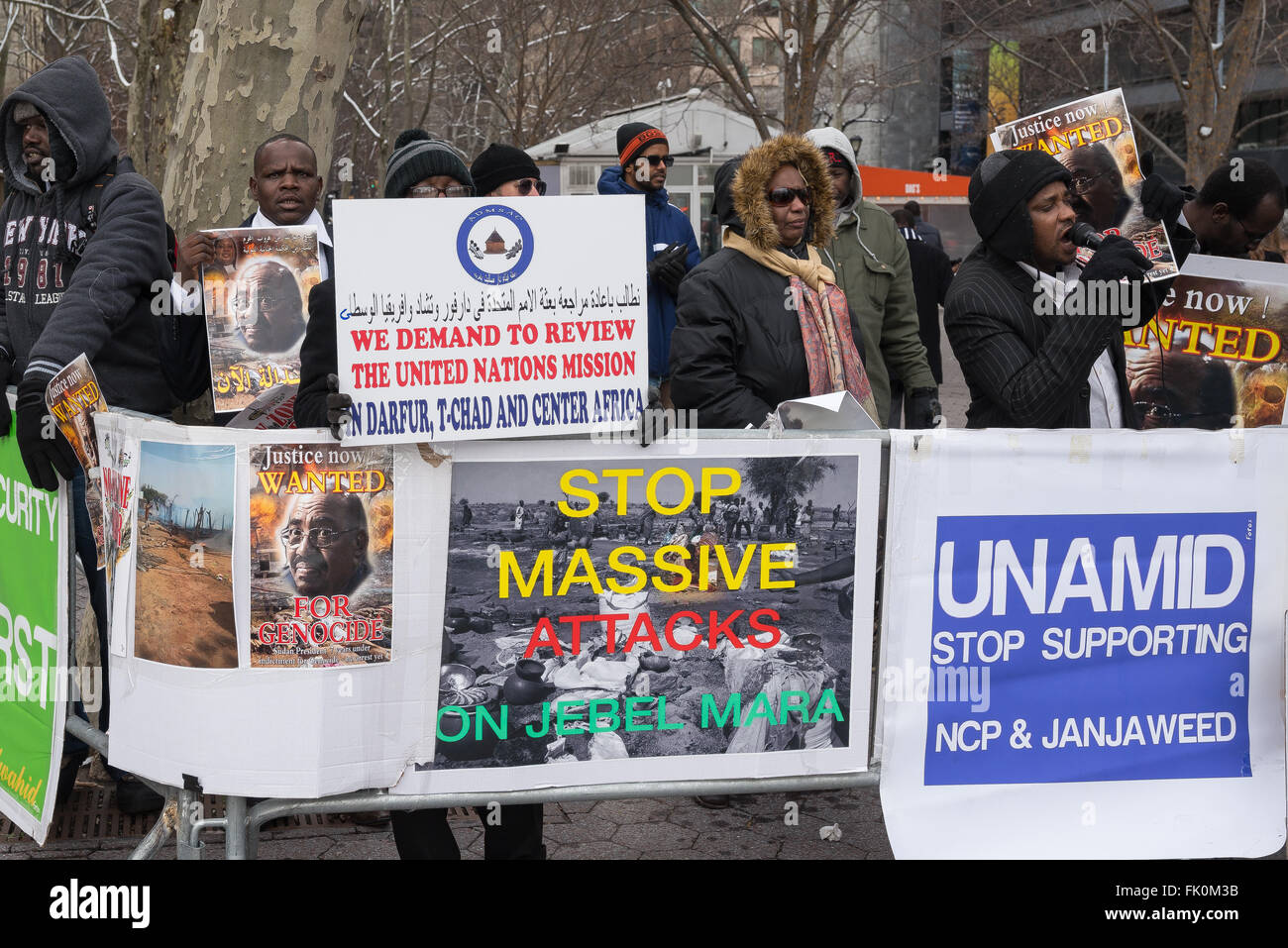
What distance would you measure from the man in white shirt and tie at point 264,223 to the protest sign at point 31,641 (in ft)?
2.30

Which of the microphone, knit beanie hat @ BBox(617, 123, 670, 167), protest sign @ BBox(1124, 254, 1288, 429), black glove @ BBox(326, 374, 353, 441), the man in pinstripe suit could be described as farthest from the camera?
knit beanie hat @ BBox(617, 123, 670, 167)

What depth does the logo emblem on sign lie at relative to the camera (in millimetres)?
3146

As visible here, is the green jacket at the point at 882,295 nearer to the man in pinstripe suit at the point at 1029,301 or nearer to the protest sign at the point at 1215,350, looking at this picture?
the protest sign at the point at 1215,350

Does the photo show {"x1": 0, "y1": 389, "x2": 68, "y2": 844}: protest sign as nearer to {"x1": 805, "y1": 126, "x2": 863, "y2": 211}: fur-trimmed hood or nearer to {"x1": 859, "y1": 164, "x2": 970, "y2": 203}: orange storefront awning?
{"x1": 805, "y1": 126, "x2": 863, "y2": 211}: fur-trimmed hood

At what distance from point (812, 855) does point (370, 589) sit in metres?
1.95

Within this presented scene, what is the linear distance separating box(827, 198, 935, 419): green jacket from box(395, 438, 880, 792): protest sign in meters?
2.03

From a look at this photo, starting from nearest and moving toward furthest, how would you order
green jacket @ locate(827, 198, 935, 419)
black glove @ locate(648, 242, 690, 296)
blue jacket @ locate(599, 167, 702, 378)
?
green jacket @ locate(827, 198, 935, 419) → black glove @ locate(648, 242, 690, 296) → blue jacket @ locate(599, 167, 702, 378)

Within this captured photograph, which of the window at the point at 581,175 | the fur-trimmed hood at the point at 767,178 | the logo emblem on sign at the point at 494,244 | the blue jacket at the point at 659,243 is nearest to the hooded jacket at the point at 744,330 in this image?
the fur-trimmed hood at the point at 767,178

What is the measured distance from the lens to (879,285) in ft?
18.1

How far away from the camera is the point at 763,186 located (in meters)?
4.29

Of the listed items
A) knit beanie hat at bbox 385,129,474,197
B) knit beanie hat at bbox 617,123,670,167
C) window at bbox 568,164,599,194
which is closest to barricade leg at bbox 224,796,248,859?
knit beanie hat at bbox 385,129,474,197

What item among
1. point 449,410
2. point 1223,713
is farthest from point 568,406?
point 1223,713

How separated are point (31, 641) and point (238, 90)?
9.21 ft

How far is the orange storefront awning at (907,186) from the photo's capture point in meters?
24.9
